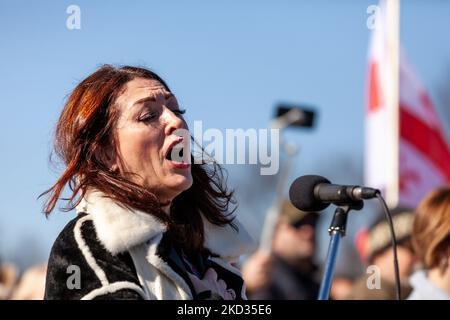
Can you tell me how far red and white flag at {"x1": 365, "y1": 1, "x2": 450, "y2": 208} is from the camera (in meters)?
9.88

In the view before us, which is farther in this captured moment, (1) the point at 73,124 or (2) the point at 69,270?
(1) the point at 73,124

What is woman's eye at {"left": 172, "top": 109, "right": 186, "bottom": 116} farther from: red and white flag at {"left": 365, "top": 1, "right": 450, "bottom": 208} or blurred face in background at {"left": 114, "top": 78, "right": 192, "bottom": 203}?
red and white flag at {"left": 365, "top": 1, "right": 450, "bottom": 208}

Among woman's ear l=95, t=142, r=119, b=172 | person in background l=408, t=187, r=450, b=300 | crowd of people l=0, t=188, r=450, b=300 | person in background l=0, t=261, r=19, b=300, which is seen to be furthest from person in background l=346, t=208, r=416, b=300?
woman's ear l=95, t=142, r=119, b=172

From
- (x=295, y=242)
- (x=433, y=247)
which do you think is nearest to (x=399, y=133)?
(x=295, y=242)

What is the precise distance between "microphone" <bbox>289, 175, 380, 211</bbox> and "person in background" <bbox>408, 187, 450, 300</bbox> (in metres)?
1.77

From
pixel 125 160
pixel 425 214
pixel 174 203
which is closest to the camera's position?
pixel 125 160

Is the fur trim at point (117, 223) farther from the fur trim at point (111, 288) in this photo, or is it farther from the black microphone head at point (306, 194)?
the black microphone head at point (306, 194)

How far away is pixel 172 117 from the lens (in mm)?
3670

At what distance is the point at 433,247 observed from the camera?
17.4 ft

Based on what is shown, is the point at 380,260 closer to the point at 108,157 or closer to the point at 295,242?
the point at 295,242

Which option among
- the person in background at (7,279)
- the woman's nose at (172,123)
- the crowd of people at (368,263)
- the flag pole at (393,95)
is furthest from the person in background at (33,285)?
the flag pole at (393,95)
